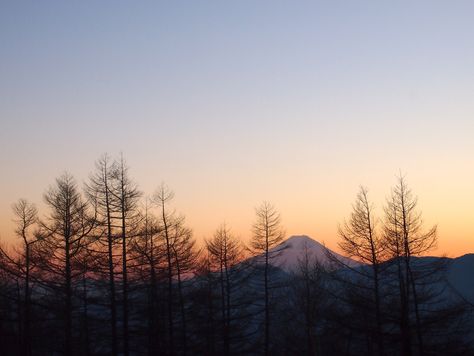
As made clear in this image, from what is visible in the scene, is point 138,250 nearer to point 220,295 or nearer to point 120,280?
point 120,280

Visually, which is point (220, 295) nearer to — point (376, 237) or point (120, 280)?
point (120, 280)

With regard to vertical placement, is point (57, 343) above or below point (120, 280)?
below

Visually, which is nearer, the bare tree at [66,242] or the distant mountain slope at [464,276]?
the bare tree at [66,242]

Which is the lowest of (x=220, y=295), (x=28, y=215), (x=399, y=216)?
(x=220, y=295)

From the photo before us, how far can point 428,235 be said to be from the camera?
69.1 ft

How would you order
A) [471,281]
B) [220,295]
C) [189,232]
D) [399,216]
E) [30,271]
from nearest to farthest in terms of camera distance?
[399,216], [30,271], [189,232], [220,295], [471,281]

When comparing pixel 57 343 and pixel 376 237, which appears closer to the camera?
pixel 376 237

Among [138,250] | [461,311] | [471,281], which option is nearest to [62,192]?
[138,250]

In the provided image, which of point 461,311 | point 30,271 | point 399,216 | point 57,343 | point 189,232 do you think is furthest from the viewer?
point 57,343

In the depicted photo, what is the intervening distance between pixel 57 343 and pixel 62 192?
2185cm

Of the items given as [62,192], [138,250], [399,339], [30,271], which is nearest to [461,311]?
[399,339]

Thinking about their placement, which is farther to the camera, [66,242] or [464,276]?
[464,276]

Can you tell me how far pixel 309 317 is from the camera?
32.7m

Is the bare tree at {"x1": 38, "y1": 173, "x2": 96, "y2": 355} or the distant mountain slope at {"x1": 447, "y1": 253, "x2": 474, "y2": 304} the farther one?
the distant mountain slope at {"x1": 447, "y1": 253, "x2": 474, "y2": 304}
